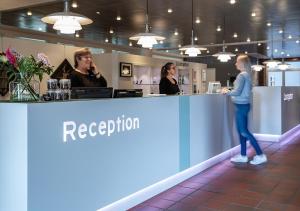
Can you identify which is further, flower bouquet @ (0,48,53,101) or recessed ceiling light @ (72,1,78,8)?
recessed ceiling light @ (72,1,78,8)

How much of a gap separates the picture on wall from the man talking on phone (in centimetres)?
551

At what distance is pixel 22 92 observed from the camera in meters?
2.38

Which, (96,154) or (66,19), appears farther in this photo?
(66,19)

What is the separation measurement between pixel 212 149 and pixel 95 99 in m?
2.52

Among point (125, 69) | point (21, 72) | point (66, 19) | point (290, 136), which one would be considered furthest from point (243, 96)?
point (125, 69)

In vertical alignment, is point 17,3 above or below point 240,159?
above

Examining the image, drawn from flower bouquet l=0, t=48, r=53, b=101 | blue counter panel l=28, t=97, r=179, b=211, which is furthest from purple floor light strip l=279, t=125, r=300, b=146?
flower bouquet l=0, t=48, r=53, b=101

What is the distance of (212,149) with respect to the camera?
471 centimetres

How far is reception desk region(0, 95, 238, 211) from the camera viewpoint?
2152mm

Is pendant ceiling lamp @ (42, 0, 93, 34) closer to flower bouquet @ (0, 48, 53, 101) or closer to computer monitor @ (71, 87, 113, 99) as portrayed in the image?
computer monitor @ (71, 87, 113, 99)

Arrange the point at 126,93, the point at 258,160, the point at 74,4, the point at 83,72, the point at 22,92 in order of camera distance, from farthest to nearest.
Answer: the point at 74,4 → the point at 258,160 → the point at 83,72 → the point at 126,93 → the point at 22,92

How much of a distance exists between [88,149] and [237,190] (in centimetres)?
189

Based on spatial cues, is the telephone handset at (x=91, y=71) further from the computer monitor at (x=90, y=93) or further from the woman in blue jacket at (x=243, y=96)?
the woman in blue jacket at (x=243, y=96)

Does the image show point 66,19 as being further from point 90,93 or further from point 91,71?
point 90,93
